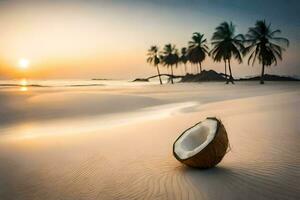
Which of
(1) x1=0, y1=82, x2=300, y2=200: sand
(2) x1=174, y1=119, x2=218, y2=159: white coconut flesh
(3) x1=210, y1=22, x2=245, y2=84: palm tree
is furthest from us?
(3) x1=210, y1=22, x2=245, y2=84: palm tree

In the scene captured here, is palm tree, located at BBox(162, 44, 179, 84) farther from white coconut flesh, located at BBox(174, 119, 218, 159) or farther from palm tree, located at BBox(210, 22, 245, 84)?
white coconut flesh, located at BBox(174, 119, 218, 159)

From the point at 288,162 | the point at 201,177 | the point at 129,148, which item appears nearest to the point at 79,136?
the point at 129,148

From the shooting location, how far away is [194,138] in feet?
19.4

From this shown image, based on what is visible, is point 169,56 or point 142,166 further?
point 169,56

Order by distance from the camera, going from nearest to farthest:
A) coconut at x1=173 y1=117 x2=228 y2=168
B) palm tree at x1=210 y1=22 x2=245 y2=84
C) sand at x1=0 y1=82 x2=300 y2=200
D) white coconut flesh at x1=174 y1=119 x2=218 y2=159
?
1. sand at x1=0 y1=82 x2=300 y2=200
2. coconut at x1=173 y1=117 x2=228 y2=168
3. white coconut flesh at x1=174 y1=119 x2=218 y2=159
4. palm tree at x1=210 y1=22 x2=245 y2=84

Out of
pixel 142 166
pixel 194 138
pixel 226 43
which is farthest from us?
pixel 226 43

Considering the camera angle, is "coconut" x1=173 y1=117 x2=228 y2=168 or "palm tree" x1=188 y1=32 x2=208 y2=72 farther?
"palm tree" x1=188 y1=32 x2=208 y2=72

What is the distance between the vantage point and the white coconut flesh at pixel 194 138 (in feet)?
17.6

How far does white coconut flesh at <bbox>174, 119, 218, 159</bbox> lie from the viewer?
17.6 ft

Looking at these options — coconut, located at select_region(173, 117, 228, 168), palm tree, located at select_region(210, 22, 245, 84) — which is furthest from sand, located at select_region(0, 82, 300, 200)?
palm tree, located at select_region(210, 22, 245, 84)

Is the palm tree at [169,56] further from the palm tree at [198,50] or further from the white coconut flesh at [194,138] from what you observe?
the white coconut flesh at [194,138]

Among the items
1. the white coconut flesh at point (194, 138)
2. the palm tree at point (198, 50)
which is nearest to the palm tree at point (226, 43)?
the palm tree at point (198, 50)

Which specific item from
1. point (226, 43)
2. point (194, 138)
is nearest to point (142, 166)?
point (194, 138)

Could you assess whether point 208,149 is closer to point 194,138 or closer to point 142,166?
point 194,138
